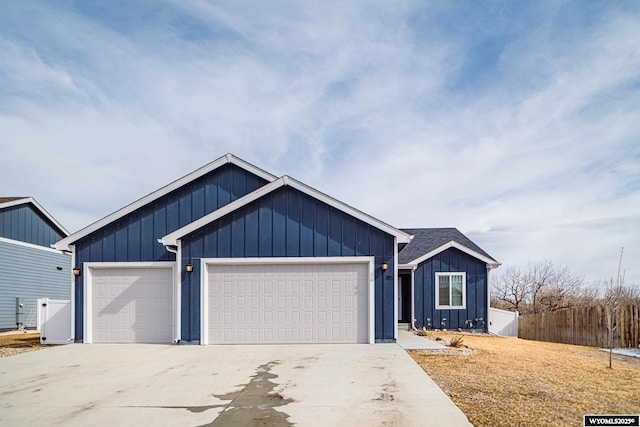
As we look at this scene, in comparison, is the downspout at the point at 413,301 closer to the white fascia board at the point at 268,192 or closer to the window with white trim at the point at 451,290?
the window with white trim at the point at 451,290

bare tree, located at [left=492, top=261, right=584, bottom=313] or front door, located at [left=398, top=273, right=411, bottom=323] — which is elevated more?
front door, located at [left=398, top=273, right=411, bottom=323]

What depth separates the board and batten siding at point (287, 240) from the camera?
1211cm

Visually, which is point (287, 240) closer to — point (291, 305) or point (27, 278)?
point (291, 305)

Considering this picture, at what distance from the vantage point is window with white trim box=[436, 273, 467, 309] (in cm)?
1720

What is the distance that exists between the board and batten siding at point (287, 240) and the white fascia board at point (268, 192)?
Result: 155mm

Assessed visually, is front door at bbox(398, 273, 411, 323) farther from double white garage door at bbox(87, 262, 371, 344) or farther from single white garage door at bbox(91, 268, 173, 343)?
single white garage door at bbox(91, 268, 173, 343)

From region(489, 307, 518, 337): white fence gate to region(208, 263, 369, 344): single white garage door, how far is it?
781 centimetres

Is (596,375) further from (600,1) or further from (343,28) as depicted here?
(343,28)

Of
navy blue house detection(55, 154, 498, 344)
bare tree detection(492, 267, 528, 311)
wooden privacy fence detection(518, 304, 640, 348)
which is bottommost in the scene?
bare tree detection(492, 267, 528, 311)

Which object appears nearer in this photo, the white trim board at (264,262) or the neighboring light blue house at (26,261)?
the white trim board at (264,262)

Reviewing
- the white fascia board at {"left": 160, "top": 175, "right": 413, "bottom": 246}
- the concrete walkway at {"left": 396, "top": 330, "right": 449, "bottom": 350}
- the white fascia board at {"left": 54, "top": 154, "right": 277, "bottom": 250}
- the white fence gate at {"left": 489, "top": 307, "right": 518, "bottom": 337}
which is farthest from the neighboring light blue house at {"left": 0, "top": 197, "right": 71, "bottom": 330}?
the white fence gate at {"left": 489, "top": 307, "right": 518, "bottom": 337}

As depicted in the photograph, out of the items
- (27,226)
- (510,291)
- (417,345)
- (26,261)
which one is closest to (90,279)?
(417,345)

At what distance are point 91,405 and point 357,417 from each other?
3.68 metres

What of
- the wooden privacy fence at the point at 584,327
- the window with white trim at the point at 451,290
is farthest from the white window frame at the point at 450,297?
the wooden privacy fence at the point at 584,327
